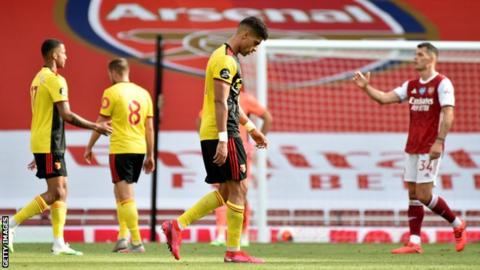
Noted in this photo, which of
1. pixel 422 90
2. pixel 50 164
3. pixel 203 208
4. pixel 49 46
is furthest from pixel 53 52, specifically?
pixel 422 90

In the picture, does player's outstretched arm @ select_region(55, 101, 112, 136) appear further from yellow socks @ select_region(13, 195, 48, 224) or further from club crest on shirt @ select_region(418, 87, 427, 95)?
club crest on shirt @ select_region(418, 87, 427, 95)

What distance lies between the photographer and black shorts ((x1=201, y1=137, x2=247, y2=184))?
8.59 meters

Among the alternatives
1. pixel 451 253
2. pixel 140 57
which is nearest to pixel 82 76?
pixel 140 57

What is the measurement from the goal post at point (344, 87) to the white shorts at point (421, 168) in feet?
11.1

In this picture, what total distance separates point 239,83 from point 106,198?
18.3ft

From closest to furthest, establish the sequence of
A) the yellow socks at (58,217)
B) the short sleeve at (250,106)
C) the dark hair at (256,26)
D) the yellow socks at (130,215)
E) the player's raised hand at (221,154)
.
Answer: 1. the player's raised hand at (221,154)
2. the dark hair at (256,26)
3. the yellow socks at (58,217)
4. the yellow socks at (130,215)
5. the short sleeve at (250,106)

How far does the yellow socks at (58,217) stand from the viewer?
1029 cm

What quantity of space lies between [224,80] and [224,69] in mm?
76

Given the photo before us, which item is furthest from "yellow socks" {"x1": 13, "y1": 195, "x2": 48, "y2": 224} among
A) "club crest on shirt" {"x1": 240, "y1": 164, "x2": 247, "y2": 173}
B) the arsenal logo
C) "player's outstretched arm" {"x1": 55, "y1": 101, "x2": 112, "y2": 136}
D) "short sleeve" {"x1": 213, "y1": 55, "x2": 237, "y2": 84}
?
the arsenal logo

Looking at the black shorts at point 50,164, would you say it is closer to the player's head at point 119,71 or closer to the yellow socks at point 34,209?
the yellow socks at point 34,209

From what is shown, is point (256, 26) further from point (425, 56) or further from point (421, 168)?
point (421, 168)

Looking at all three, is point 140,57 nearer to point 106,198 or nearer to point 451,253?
point 106,198

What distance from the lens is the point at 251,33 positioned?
8602mm

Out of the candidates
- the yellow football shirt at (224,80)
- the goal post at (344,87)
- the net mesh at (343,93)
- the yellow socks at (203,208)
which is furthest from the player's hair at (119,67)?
the net mesh at (343,93)
